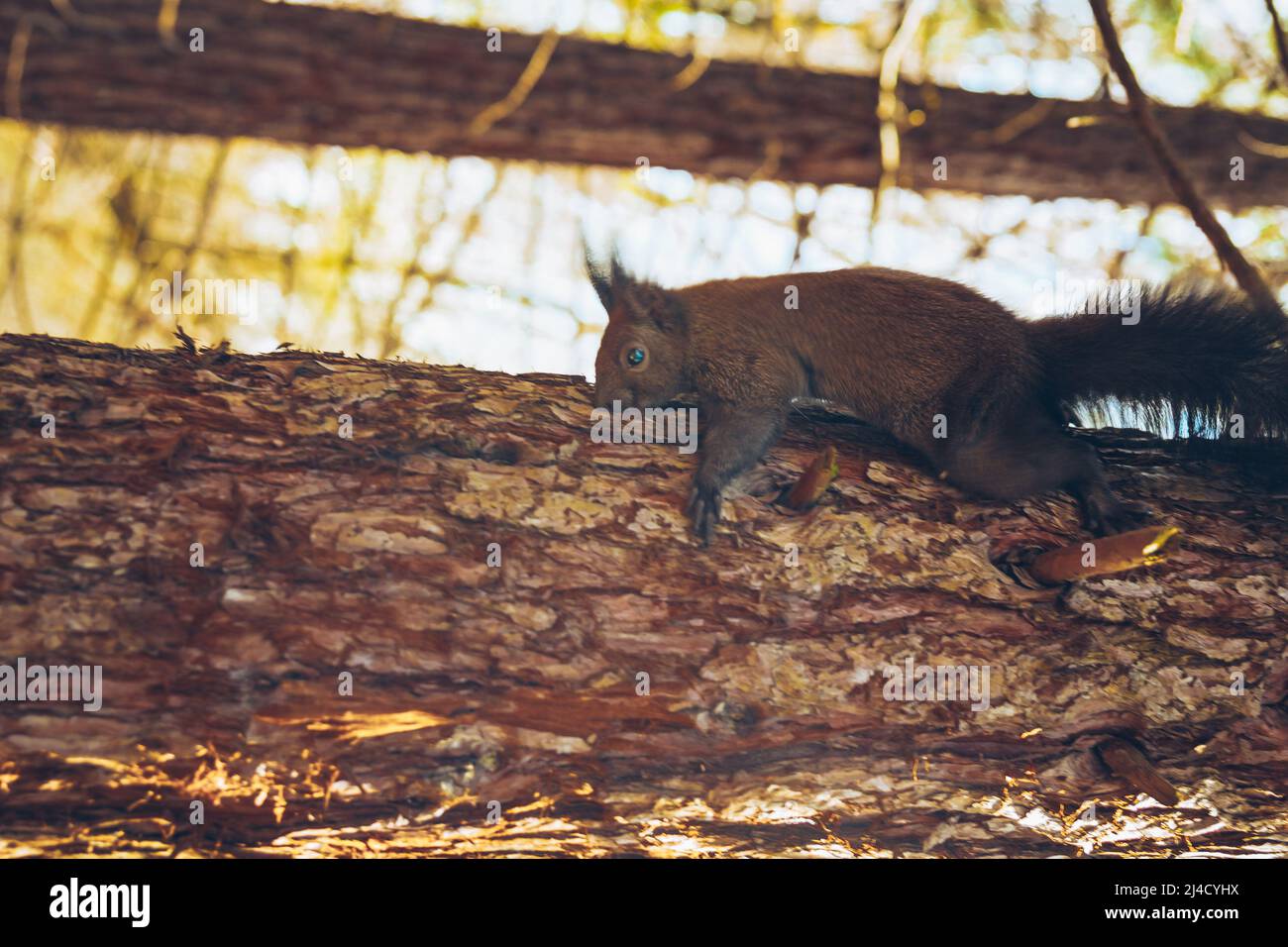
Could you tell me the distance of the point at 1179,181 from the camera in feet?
12.6

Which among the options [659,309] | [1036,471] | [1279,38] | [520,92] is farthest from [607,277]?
[1279,38]

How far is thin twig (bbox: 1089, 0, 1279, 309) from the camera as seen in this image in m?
3.71

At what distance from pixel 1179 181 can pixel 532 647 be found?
3.01 meters

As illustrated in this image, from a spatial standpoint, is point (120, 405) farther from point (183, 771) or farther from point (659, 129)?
point (659, 129)

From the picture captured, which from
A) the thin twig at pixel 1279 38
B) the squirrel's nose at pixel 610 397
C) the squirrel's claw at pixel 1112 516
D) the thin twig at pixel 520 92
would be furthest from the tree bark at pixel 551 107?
the squirrel's claw at pixel 1112 516

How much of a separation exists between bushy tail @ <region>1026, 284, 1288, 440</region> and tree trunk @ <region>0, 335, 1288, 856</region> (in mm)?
528

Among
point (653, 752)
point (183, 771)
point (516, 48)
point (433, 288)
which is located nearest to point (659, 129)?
point (516, 48)

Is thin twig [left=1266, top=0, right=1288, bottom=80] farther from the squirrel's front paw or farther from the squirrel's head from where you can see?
the squirrel's front paw

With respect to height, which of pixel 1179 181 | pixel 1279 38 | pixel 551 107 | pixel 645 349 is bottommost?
pixel 645 349

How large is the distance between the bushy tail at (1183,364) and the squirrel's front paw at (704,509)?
1.57 meters

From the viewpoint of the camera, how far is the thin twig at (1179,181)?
371 cm

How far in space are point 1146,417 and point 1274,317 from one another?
1.77 ft

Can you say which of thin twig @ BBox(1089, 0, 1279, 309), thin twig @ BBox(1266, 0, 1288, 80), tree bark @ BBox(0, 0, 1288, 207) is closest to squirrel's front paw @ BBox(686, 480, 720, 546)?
thin twig @ BBox(1089, 0, 1279, 309)

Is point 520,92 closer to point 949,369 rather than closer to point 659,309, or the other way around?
point 659,309
